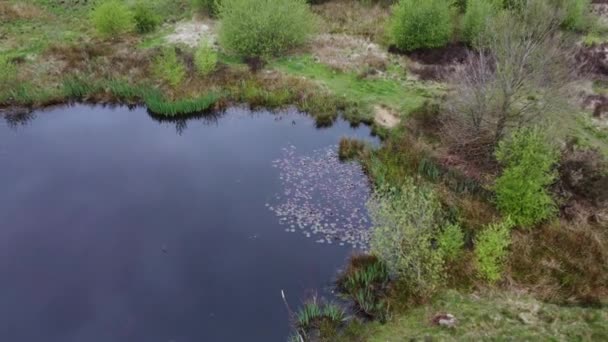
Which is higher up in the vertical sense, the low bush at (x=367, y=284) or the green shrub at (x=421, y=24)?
the green shrub at (x=421, y=24)

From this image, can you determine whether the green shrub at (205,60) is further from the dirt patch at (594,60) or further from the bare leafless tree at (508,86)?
the dirt patch at (594,60)

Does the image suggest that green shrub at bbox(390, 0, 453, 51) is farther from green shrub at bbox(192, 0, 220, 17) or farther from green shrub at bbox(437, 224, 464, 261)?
green shrub at bbox(437, 224, 464, 261)

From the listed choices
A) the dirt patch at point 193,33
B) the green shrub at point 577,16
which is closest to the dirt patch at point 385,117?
the dirt patch at point 193,33

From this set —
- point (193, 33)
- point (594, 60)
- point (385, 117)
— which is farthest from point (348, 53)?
point (594, 60)

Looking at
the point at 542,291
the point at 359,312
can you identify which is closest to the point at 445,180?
the point at 542,291

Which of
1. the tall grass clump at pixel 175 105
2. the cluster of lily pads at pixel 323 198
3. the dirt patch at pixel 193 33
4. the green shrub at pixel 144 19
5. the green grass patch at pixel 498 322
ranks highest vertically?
the green shrub at pixel 144 19

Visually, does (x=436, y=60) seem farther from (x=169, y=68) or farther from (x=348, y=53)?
(x=169, y=68)
